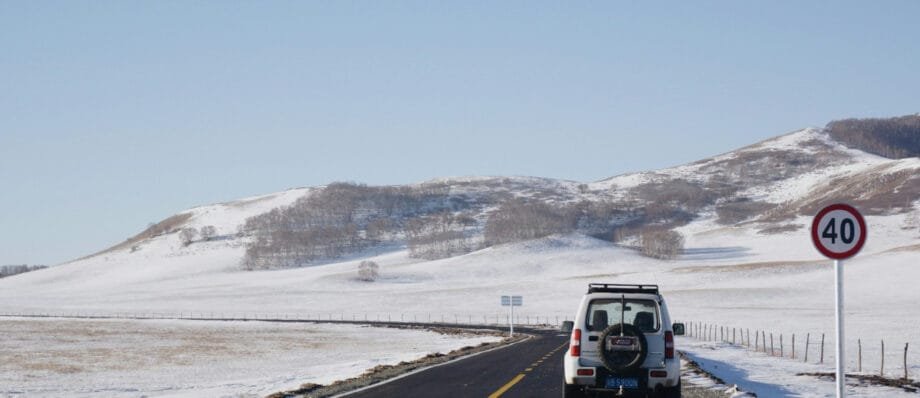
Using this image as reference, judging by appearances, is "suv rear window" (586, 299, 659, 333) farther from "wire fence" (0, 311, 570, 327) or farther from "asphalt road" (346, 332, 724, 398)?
"wire fence" (0, 311, 570, 327)

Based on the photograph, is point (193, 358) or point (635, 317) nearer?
point (635, 317)

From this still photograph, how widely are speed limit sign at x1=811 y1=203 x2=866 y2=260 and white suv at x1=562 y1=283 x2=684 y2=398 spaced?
19.0 ft

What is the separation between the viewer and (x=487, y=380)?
2803 centimetres

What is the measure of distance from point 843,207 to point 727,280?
146640 millimetres

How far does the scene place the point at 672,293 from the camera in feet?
→ 440

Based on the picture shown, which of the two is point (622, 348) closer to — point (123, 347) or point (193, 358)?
point (193, 358)

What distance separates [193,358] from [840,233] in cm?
4358

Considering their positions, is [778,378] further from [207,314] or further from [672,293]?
[207,314]

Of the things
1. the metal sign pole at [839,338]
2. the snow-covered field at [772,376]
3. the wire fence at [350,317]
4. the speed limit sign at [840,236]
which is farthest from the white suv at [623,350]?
the wire fence at [350,317]

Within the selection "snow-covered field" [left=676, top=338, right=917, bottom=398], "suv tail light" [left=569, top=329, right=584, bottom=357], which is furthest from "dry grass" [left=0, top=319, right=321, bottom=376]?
"suv tail light" [left=569, top=329, right=584, bottom=357]

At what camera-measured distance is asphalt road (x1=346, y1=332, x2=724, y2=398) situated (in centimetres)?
2369

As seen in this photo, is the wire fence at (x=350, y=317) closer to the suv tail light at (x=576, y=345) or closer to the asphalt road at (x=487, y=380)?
the asphalt road at (x=487, y=380)

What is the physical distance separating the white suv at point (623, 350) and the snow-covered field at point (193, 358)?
9993mm

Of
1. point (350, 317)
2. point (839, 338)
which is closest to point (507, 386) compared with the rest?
point (839, 338)
